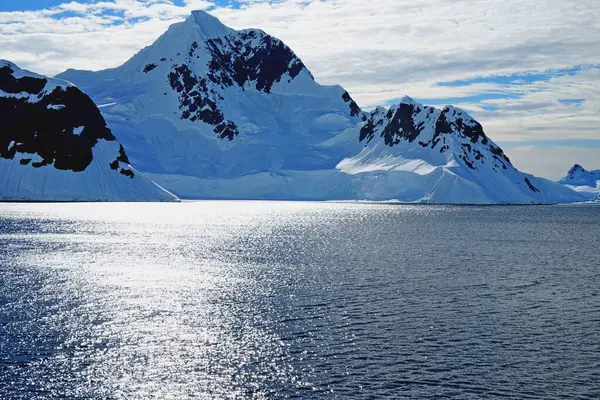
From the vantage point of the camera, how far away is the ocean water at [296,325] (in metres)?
37.2

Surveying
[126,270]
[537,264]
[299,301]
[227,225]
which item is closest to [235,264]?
[126,270]

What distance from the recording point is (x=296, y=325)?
167 feet

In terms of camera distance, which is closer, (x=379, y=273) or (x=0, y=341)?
(x=0, y=341)

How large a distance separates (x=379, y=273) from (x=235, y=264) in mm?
20037

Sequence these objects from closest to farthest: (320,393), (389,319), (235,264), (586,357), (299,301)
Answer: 1. (320,393)
2. (586,357)
3. (389,319)
4. (299,301)
5. (235,264)

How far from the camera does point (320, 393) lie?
116ft

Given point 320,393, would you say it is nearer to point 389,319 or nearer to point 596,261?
point 389,319

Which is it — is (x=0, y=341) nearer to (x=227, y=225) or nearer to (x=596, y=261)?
(x=596, y=261)

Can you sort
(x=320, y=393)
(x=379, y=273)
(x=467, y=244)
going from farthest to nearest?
(x=467, y=244) → (x=379, y=273) → (x=320, y=393)

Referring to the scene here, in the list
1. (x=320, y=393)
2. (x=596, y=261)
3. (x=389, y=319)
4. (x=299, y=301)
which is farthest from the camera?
(x=596, y=261)

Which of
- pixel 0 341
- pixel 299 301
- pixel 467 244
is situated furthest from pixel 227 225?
pixel 0 341

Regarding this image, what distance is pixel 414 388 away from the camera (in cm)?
3644

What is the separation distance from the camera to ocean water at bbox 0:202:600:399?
37219 mm

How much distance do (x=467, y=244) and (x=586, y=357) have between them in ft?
276
